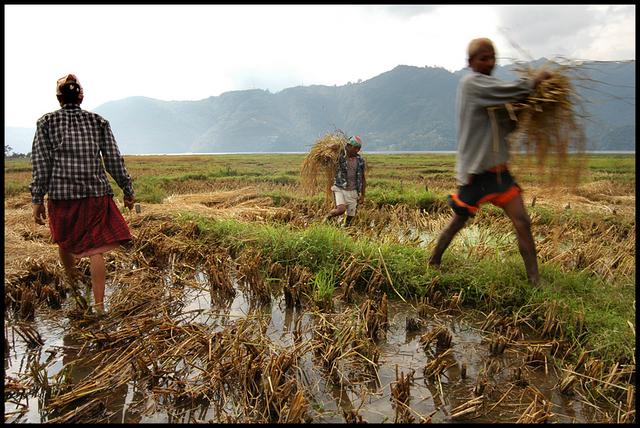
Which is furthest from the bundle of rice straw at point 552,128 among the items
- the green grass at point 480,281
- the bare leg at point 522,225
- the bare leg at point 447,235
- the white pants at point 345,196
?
the white pants at point 345,196

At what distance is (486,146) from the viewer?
9.27 ft

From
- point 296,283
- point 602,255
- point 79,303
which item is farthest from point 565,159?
point 79,303

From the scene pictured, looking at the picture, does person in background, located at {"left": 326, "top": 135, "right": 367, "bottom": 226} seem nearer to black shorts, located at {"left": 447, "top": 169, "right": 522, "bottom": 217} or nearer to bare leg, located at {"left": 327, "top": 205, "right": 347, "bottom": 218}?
bare leg, located at {"left": 327, "top": 205, "right": 347, "bottom": 218}

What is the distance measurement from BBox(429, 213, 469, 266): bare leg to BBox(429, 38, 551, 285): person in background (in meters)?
0.09

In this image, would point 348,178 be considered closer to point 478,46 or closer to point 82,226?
point 478,46

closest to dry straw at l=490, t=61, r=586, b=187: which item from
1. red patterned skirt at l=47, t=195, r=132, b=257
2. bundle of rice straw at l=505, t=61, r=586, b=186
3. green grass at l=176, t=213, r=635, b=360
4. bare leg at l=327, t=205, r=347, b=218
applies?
bundle of rice straw at l=505, t=61, r=586, b=186

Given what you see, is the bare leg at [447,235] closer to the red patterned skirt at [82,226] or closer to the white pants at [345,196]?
the white pants at [345,196]

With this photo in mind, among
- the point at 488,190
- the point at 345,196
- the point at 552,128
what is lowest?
the point at 345,196

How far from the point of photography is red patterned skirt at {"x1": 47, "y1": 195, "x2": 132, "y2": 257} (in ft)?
9.00

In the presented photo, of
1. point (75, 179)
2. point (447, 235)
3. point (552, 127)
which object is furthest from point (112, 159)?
point (552, 127)

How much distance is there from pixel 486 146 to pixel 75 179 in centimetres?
284

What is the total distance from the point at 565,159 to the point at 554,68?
2.08 ft

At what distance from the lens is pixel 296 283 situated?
3.22m

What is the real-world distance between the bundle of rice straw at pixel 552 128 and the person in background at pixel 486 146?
76mm
